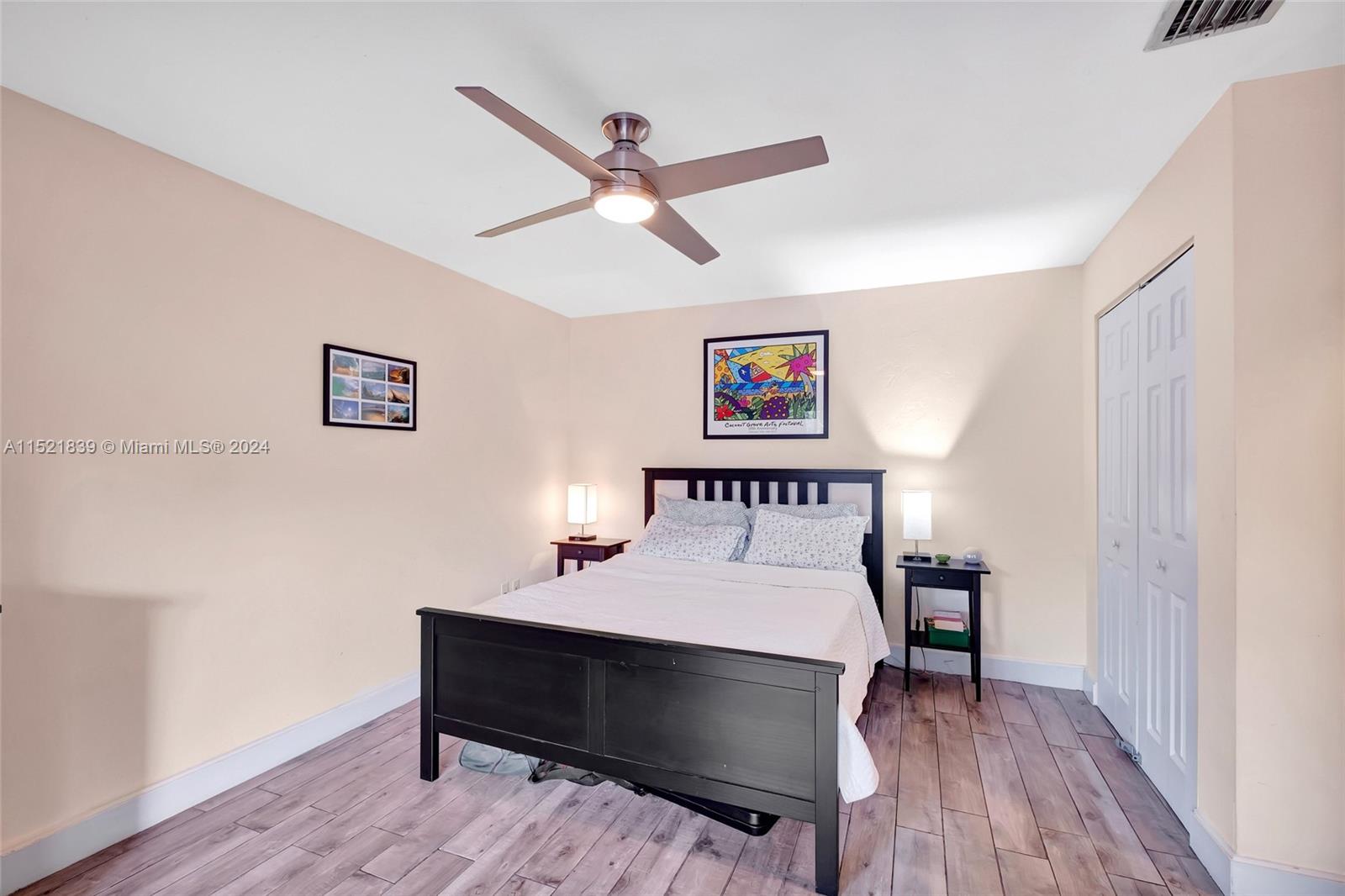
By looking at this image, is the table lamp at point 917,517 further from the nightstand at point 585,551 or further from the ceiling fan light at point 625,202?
the ceiling fan light at point 625,202

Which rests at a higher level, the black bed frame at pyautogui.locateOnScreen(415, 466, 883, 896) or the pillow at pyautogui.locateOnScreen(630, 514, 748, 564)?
the pillow at pyautogui.locateOnScreen(630, 514, 748, 564)

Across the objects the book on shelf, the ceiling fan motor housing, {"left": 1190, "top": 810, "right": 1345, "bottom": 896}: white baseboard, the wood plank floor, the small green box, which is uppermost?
the ceiling fan motor housing

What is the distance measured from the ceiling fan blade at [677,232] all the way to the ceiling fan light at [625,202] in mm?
65

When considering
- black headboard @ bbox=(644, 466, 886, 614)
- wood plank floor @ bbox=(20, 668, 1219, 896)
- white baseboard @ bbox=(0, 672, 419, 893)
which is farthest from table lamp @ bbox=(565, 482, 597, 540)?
wood plank floor @ bbox=(20, 668, 1219, 896)

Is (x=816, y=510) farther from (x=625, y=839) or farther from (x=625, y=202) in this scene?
(x=625, y=202)

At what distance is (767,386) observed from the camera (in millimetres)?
4207

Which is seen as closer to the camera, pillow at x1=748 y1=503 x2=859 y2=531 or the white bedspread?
the white bedspread

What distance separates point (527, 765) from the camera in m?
2.55

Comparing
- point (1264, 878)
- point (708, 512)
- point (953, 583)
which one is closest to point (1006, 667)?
point (953, 583)

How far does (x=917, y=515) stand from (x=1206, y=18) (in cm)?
252

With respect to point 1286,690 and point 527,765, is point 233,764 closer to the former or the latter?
point 527,765

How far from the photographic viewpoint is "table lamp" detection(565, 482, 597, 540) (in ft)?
14.6

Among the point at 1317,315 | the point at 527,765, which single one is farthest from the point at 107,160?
the point at 1317,315

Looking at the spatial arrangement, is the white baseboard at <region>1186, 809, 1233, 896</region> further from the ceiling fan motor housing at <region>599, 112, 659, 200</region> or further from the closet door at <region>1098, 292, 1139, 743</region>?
the ceiling fan motor housing at <region>599, 112, 659, 200</region>
